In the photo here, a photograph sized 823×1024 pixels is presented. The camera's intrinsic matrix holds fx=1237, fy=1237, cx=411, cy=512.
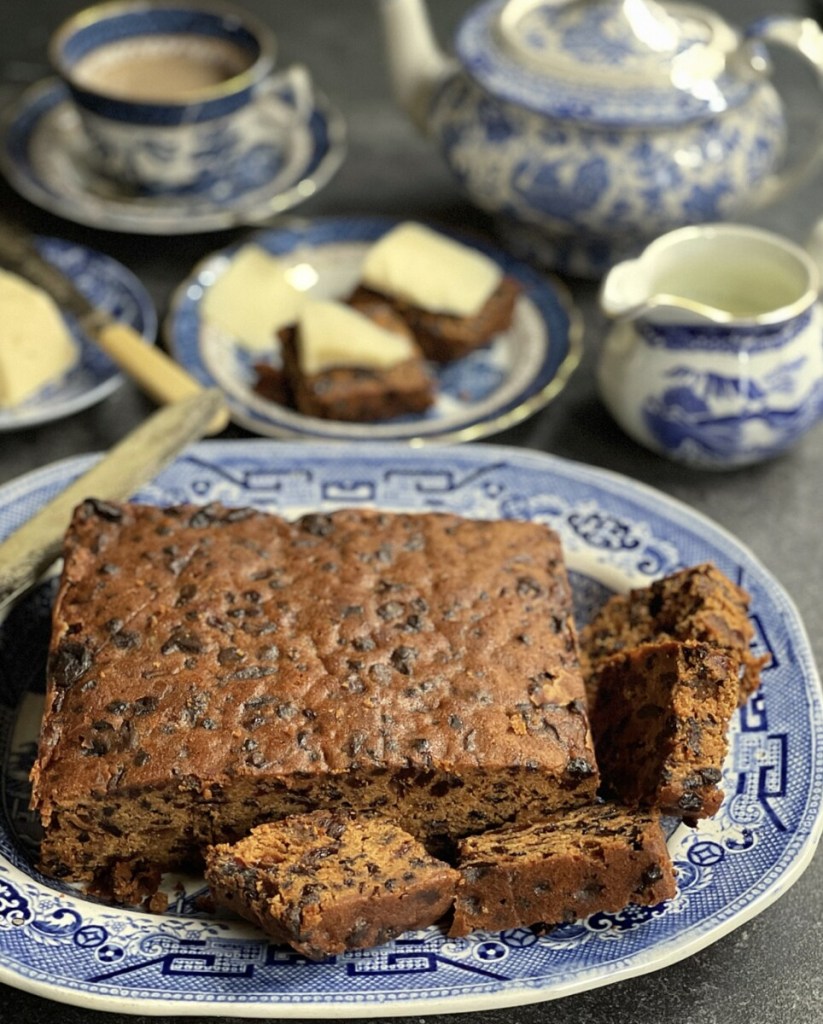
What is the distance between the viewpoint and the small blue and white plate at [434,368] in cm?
284

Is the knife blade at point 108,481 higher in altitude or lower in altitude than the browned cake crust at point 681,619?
higher

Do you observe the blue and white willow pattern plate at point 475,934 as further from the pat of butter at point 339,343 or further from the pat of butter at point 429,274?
the pat of butter at point 429,274

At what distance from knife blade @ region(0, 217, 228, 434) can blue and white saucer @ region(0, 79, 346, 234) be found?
21 cm

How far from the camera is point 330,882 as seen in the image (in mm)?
1709

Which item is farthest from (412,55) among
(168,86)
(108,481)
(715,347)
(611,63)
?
(108,481)

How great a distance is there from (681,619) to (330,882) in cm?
75

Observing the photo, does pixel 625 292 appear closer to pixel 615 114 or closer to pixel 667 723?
A: pixel 615 114

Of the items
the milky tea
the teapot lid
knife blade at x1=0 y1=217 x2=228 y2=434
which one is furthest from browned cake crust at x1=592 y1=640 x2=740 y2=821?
the milky tea

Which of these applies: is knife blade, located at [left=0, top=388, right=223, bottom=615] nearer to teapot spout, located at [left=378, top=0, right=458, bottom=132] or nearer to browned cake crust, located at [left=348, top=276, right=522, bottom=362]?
browned cake crust, located at [left=348, top=276, right=522, bottom=362]

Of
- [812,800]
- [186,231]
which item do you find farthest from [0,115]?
[812,800]

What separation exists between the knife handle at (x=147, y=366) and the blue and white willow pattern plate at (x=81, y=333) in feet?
0.18

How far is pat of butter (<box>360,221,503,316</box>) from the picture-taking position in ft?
10.3

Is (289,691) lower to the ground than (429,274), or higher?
higher

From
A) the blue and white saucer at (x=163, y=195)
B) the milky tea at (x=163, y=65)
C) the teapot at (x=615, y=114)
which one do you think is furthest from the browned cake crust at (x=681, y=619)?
the milky tea at (x=163, y=65)
